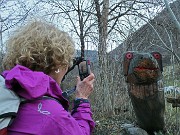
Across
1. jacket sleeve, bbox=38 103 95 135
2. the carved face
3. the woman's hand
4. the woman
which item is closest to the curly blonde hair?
the woman

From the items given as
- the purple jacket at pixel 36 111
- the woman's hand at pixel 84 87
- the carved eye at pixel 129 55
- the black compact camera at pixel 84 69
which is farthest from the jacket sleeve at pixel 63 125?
the carved eye at pixel 129 55

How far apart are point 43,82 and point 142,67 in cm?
267

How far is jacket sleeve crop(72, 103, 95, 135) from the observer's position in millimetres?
1414

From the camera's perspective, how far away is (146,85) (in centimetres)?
397

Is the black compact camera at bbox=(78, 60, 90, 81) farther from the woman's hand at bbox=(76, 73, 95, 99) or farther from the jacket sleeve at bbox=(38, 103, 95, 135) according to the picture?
the jacket sleeve at bbox=(38, 103, 95, 135)

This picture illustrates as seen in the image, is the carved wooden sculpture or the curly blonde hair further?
the carved wooden sculpture

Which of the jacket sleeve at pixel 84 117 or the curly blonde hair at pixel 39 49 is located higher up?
the curly blonde hair at pixel 39 49

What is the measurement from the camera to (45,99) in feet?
4.09

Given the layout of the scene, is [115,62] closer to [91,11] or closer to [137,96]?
[137,96]

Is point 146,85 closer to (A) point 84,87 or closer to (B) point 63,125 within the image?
(A) point 84,87

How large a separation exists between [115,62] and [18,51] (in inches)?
234

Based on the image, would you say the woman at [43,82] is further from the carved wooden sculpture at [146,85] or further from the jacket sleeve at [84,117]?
the carved wooden sculpture at [146,85]

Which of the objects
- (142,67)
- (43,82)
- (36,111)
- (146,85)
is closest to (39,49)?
(43,82)

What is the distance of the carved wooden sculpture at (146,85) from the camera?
3.75 metres
